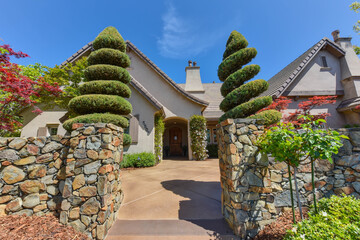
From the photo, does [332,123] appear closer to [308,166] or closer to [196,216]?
[308,166]

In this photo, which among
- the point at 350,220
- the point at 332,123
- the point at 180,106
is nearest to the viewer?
the point at 350,220

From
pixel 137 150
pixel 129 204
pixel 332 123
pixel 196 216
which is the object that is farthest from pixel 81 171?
pixel 332 123

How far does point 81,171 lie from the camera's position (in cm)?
250

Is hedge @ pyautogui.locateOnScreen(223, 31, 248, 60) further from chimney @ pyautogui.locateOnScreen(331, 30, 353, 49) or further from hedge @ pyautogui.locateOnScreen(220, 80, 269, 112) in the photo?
chimney @ pyautogui.locateOnScreen(331, 30, 353, 49)

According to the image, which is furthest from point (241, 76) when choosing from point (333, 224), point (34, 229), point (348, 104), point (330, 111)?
point (348, 104)

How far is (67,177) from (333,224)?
4119mm

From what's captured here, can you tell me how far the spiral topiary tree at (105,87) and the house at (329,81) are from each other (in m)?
8.94

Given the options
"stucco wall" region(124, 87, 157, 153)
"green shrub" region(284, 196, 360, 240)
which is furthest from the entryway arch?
"green shrub" region(284, 196, 360, 240)

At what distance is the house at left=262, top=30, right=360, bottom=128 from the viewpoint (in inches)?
360

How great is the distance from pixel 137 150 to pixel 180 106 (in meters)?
4.47

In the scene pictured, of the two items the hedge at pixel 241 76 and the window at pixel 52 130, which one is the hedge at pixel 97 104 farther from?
the window at pixel 52 130

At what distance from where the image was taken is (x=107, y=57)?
570cm

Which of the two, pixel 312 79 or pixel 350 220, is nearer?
pixel 350 220

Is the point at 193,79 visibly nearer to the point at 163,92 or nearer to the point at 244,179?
the point at 163,92
